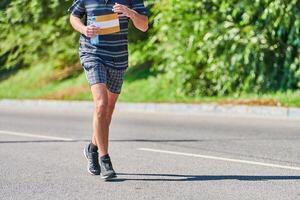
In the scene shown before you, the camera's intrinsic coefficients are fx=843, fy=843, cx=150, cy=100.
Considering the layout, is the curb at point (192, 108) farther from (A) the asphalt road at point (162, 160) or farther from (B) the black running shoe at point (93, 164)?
(B) the black running shoe at point (93, 164)

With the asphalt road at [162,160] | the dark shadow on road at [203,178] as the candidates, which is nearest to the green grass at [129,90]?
the asphalt road at [162,160]

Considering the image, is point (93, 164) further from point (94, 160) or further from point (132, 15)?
point (132, 15)

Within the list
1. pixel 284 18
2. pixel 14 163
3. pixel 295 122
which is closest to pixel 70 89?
pixel 284 18

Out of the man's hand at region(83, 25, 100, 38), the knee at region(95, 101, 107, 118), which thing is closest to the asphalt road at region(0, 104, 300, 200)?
the knee at region(95, 101, 107, 118)

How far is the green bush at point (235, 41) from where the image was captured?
16.2m

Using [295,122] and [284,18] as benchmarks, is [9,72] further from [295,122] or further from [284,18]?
[295,122]

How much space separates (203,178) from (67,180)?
1.12 m

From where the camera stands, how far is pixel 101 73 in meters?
6.89

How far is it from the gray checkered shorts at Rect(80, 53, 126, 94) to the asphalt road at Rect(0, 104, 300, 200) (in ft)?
2.59

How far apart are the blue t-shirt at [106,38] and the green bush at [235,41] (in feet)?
29.1

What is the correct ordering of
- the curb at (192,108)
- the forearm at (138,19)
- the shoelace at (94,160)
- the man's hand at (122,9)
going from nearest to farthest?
the man's hand at (122,9), the forearm at (138,19), the shoelace at (94,160), the curb at (192,108)

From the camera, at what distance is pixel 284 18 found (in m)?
15.7

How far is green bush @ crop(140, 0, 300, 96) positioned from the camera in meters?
16.2

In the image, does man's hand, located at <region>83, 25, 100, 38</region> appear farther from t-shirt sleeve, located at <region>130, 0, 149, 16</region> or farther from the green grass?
the green grass
